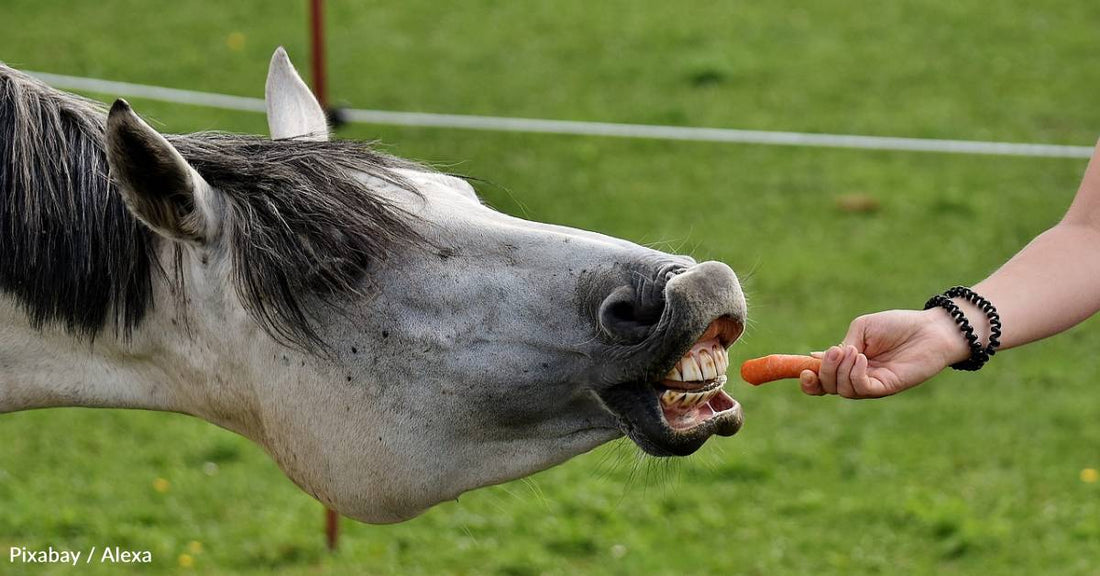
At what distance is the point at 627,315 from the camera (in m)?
1.93

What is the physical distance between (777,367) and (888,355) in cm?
21

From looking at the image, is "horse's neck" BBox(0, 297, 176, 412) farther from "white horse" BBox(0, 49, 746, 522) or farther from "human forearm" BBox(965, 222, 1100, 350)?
"human forearm" BBox(965, 222, 1100, 350)

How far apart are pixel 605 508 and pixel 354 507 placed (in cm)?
269

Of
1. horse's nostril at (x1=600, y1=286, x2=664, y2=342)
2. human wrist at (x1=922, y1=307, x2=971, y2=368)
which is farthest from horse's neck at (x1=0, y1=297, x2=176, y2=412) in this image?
human wrist at (x1=922, y1=307, x2=971, y2=368)

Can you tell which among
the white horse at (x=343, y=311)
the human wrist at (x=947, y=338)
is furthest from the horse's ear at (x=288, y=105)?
the human wrist at (x=947, y=338)

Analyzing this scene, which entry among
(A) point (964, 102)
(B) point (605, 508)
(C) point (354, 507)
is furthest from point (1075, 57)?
(C) point (354, 507)

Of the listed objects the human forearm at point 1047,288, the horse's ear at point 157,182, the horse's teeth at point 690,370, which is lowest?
the horse's teeth at point 690,370

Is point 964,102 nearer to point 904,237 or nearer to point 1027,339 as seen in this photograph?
point 904,237

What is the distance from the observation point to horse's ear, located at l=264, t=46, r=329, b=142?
255cm

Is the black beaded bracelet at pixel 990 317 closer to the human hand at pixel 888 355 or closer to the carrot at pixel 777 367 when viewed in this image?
the human hand at pixel 888 355

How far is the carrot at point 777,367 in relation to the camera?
221 cm

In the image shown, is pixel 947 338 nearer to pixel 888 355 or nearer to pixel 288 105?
pixel 888 355

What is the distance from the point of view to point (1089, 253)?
7.35ft

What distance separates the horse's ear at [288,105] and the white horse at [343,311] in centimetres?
36
